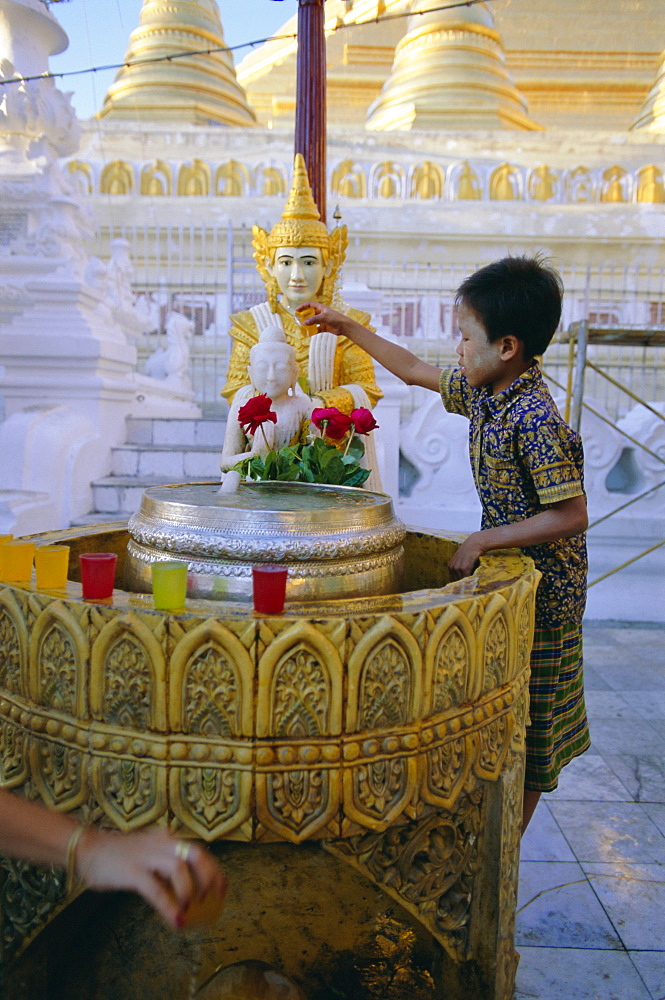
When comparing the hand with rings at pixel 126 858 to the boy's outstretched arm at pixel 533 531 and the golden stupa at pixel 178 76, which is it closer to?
the boy's outstretched arm at pixel 533 531

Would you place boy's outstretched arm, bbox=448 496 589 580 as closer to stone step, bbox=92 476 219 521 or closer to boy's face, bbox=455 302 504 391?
boy's face, bbox=455 302 504 391

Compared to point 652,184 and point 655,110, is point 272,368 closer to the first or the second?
point 652,184

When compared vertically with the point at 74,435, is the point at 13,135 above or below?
above

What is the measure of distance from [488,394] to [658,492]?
3.56 metres

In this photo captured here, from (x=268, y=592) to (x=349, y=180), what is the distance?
8090 millimetres

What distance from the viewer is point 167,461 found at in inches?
175

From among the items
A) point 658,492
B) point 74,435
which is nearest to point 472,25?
point 658,492

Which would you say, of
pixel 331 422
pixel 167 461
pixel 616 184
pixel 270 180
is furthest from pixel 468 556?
pixel 616 184

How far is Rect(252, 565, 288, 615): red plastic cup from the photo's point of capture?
3.71ft

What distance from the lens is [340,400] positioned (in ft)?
8.45

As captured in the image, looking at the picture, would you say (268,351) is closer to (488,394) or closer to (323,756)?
(488,394)

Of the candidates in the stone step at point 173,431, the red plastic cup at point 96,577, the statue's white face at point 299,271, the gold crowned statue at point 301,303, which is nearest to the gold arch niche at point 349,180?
the stone step at point 173,431

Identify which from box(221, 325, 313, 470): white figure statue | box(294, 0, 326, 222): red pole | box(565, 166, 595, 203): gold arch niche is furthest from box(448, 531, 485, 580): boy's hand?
box(565, 166, 595, 203): gold arch niche

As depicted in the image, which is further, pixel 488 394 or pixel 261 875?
pixel 488 394
